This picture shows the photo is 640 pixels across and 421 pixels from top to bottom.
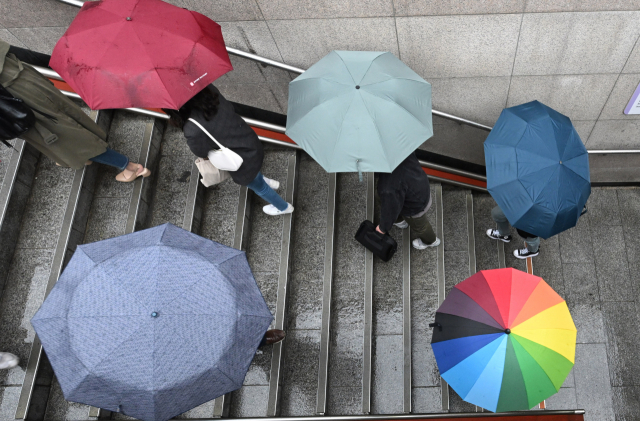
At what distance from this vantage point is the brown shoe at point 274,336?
4.29 m

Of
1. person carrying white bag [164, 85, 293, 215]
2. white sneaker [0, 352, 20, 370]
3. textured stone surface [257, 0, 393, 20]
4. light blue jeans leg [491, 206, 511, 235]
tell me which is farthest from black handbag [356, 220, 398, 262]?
white sneaker [0, 352, 20, 370]

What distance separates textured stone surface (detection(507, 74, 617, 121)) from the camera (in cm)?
482

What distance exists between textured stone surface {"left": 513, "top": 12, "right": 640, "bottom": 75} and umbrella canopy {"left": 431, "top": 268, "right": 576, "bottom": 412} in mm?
2457

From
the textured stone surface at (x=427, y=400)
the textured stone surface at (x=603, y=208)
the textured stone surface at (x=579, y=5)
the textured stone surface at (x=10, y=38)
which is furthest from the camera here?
the textured stone surface at (x=603, y=208)

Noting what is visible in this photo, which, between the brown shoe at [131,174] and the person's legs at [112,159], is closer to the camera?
the person's legs at [112,159]

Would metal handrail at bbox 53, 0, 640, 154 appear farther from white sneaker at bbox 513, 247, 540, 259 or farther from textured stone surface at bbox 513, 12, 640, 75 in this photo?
white sneaker at bbox 513, 247, 540, 259

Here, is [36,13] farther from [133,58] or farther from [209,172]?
[209,172]

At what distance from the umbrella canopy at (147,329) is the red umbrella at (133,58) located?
1.19 meters

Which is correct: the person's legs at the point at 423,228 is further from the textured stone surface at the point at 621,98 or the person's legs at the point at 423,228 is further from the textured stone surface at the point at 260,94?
the textured stone surface at the point at 621,98

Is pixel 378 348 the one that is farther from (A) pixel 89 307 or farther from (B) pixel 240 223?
(A) pixel 89 307

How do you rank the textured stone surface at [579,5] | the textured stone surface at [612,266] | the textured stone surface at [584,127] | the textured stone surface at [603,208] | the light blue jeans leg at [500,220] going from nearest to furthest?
the textured stone surface at [579,5], the light blue jeans leg at [500,220], the textured stone surface at [584,127], the textured stone surface at [612,266], the textured stone surface at [603,208]

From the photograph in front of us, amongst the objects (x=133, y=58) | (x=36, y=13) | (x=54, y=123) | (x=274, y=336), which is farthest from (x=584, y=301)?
(x=36, y=13)

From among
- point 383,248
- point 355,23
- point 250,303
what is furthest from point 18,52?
point 383,248

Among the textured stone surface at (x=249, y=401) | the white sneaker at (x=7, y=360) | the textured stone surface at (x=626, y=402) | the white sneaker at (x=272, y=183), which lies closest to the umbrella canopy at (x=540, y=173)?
the white sneaker at (x=272, y=183)
